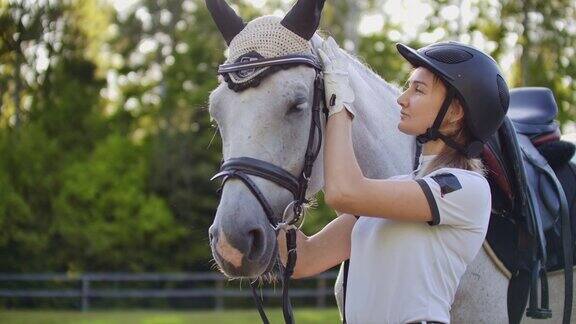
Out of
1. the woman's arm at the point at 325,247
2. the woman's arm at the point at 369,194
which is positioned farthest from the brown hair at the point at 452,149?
the woman's arm at the point at 325,247

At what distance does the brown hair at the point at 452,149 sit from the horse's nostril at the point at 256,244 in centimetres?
59

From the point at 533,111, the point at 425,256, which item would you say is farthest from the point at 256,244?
the point at 533,111

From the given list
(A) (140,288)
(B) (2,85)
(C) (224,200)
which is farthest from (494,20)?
(C) (224,200)

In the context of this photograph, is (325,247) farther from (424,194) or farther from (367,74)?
(367,74)

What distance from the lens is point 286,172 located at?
10.2ft

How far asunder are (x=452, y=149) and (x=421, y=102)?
207mm

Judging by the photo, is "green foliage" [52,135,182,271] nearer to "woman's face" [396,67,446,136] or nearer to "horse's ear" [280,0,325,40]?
"horse's ear" [280,0,325,40]

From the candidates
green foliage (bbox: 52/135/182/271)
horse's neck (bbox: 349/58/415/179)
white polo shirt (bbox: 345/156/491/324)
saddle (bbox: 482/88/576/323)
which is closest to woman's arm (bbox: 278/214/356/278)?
horse's neck (bbox: 349/58/415/179)

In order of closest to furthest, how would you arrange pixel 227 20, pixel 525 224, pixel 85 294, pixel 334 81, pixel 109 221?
pixel 334 81 < pixel 227 20 < pixel 525 224 < pixel 85 294 < pixel 109 221

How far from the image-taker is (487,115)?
3139 millimetres

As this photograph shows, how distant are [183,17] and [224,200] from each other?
26157 mm

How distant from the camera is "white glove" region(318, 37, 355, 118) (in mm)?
3174

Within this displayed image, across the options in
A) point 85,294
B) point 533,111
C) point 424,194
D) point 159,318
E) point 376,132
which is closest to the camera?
point 424,194

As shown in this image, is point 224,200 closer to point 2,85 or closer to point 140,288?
point 140,288
